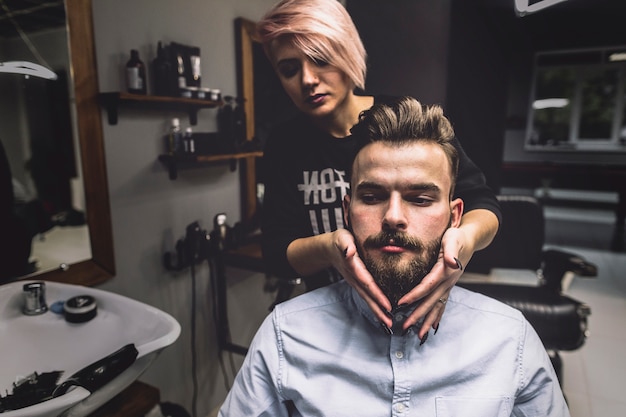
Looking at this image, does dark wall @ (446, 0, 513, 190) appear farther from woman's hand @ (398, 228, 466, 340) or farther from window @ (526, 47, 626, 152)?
woman's hand @ (398, 228, 466, 340)

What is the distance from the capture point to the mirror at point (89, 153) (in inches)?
58.2

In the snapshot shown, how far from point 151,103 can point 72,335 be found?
94cm

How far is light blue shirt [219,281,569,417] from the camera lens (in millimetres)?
918

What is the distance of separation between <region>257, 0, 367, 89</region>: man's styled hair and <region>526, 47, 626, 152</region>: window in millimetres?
393

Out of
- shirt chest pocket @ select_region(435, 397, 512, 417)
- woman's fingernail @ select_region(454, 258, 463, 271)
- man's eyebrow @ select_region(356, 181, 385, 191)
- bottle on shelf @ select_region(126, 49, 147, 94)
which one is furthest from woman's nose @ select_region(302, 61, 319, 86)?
bottle on shelf @ select_region(126, 49, 147, 94)

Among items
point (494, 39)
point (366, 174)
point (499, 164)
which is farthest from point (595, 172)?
point (366, 174)

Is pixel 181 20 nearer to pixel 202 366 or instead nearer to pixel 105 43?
pixel 105 43

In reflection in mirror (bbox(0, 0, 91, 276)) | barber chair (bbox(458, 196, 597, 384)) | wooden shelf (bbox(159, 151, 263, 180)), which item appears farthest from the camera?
wooden shelf (bbox(159, 151, 263, 180))

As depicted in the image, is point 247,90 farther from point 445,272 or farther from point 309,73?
point 445,272

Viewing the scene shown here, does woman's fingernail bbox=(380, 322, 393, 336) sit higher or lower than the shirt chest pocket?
higher

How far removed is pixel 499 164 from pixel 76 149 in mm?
1407

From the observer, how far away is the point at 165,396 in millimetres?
1964

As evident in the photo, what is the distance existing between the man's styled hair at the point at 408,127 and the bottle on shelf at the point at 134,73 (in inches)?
44.5

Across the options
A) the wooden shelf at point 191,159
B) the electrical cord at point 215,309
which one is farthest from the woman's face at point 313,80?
the electrical cord at point 215,309
